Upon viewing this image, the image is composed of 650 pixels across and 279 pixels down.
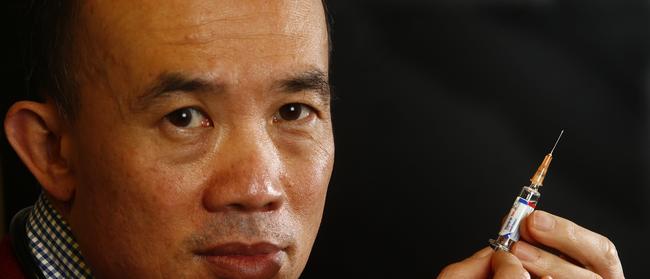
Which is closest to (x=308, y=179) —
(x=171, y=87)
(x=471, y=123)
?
(x=171, y=87)

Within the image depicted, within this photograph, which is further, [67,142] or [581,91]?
[581,91]

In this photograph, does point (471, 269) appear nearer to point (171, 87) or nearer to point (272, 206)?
point (272, 206)

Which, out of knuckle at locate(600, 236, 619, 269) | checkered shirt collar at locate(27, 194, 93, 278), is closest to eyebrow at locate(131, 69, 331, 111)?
checkered shirt collar at locate(27, 194, 93, 278)

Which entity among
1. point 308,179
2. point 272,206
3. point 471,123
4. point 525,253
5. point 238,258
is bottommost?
point 238,258

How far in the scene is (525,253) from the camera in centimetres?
186

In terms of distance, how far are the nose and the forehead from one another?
144 mm

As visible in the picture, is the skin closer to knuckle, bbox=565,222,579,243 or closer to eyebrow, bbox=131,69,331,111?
eyebrow, bbox=131,69,331,111

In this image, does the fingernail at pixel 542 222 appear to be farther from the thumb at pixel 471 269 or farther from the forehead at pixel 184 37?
the forehead at pixel 184 37

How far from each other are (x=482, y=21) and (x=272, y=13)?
143 cm

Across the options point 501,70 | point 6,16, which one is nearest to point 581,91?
point 501,70

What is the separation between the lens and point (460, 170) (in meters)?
2.95

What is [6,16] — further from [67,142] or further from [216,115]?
[216,115]

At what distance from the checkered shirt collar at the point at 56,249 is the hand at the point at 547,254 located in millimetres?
822

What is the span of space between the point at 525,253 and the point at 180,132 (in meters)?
0.82
